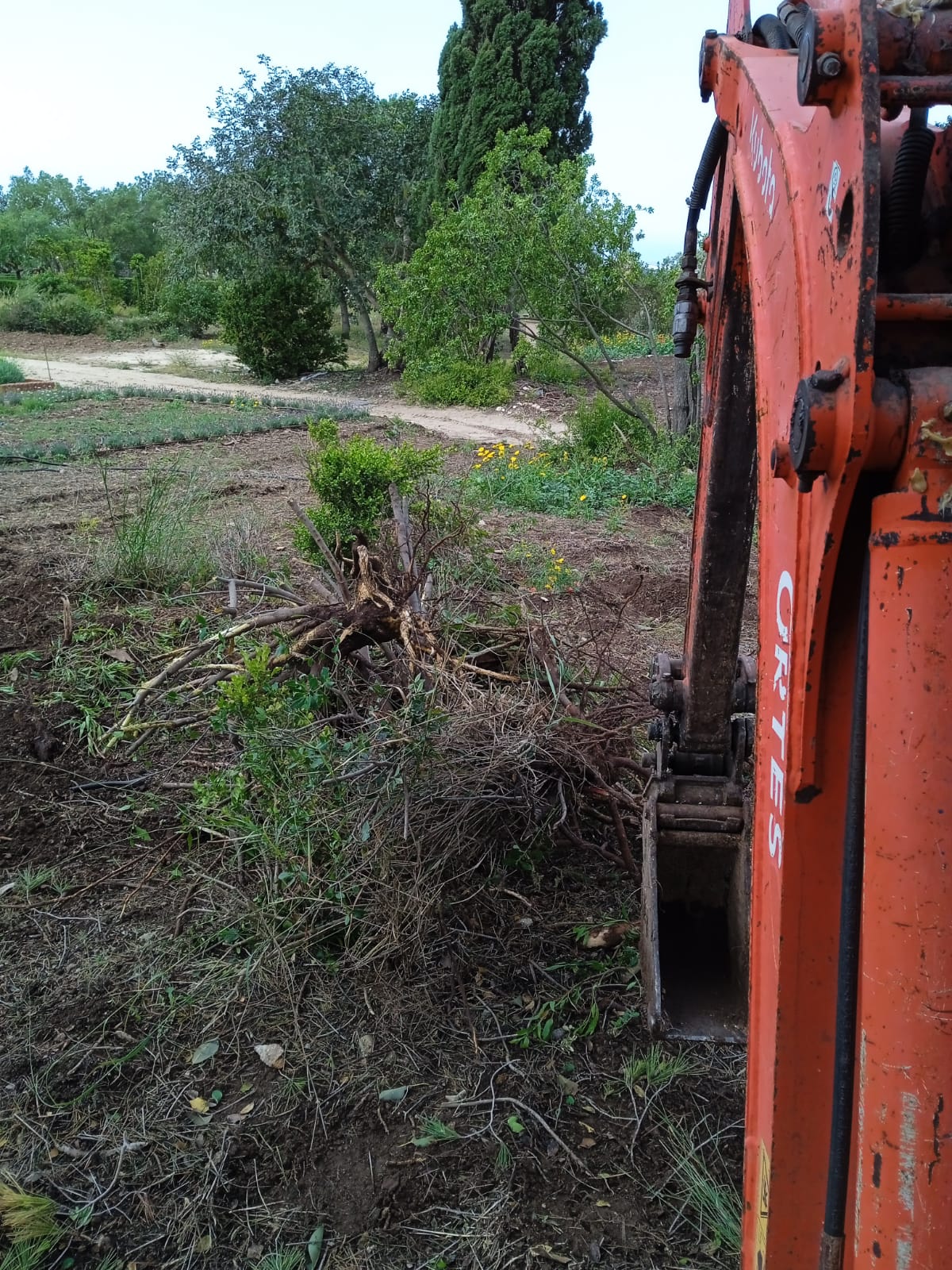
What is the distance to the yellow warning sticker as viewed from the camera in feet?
4.20

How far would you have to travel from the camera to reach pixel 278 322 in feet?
76.6

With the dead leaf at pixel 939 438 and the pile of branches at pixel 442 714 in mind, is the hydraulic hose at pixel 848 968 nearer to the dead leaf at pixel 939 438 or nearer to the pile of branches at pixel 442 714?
the dead leaf at pixel 939 438

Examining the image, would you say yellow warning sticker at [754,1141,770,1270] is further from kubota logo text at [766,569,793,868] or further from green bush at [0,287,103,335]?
green bush at [0,287,103,335]

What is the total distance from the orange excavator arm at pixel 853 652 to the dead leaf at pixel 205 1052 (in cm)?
181

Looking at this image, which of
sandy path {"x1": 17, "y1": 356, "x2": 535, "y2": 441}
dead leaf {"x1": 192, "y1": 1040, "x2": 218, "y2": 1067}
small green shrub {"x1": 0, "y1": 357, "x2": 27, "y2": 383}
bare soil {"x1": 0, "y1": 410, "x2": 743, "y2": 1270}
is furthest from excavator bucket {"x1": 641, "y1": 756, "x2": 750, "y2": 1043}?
small green shrub {"x1": 0, "y1": 357, "x2": 27, "y2": 383}

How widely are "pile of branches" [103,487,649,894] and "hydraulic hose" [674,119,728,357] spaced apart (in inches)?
60.2

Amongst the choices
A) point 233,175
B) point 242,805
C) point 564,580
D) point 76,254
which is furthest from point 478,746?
point 76,254

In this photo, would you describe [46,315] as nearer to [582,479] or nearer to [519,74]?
[519,74]

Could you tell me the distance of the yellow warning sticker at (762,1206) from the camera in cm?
128

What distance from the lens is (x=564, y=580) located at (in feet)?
22.3

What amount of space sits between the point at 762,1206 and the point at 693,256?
1.99 metres

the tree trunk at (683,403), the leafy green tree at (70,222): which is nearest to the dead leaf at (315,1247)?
the tree trunk at (683,403)

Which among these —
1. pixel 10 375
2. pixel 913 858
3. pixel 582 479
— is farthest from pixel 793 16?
pixel 10 375

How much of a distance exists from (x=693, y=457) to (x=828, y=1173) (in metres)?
10.3
